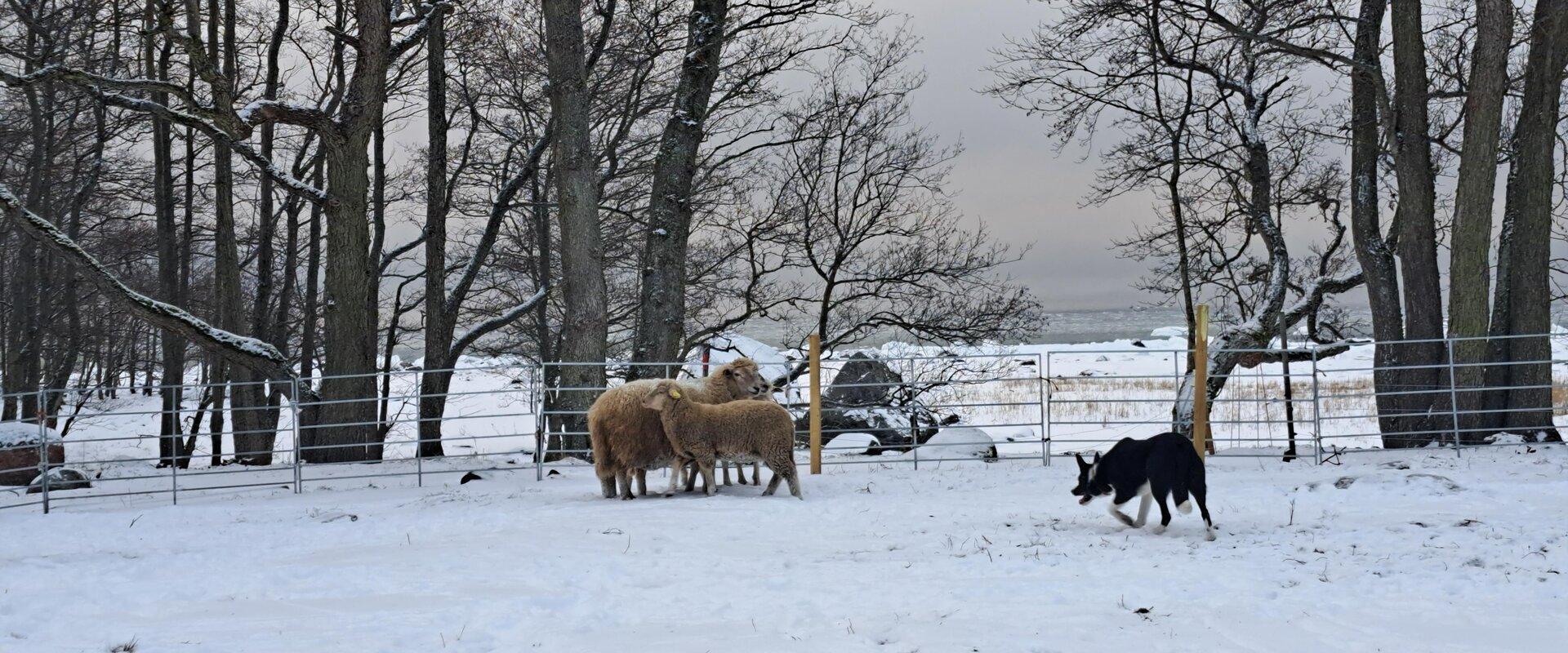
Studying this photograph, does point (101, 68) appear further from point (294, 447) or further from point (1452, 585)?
point (1452, 585)

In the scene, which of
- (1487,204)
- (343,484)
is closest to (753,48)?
(343,484)

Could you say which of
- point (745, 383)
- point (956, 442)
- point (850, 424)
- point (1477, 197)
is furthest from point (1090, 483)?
point (850, 424)

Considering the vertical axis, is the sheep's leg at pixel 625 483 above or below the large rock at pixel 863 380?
below

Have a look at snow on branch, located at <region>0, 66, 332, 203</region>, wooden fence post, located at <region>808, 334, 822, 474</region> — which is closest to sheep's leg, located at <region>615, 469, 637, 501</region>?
wooden fence post, located at <region>808, 334, 822, 474</region>

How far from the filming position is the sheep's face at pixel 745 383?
35.9 ft

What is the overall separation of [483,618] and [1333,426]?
20042mm

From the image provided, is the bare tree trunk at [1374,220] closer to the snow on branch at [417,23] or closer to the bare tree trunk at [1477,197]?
the bare tree trunk at [1477,197]

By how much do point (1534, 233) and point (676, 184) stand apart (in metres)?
10.5

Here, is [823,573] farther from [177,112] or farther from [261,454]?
[261,454]

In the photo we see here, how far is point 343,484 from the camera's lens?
40.8 ft

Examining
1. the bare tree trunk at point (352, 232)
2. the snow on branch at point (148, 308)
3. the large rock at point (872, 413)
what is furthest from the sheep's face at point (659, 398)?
the large rock at point (872, 413)

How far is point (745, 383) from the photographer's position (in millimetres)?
10953

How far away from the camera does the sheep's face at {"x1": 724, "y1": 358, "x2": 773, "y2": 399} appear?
10.9m

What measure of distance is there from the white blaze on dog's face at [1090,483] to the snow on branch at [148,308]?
995 centimetres
